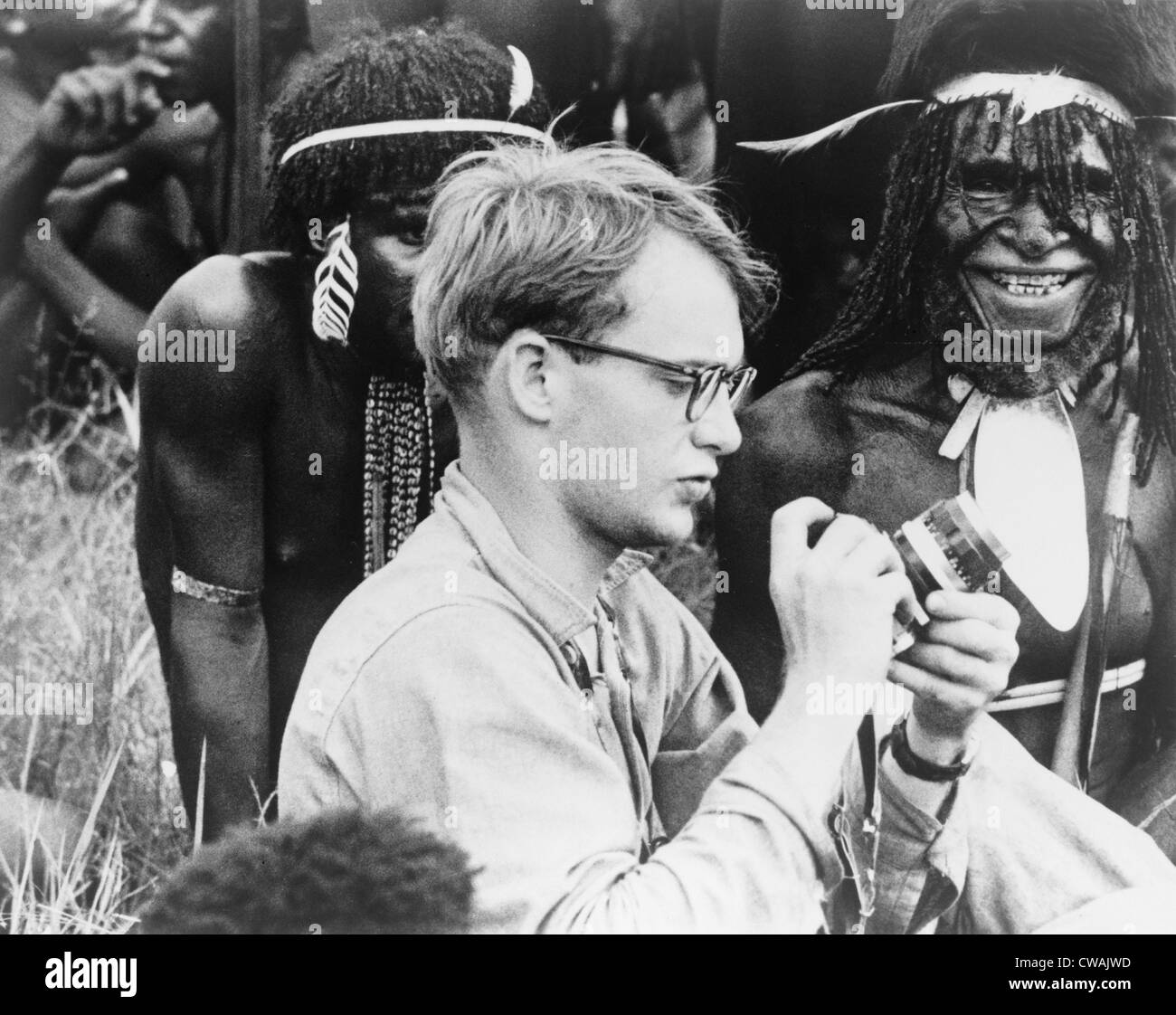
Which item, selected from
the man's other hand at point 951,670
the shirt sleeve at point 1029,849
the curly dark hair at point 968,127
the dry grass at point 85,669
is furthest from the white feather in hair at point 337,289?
the shirt sleeve at point 1029,849

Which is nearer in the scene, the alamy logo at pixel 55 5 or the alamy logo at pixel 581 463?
the alamy logo at pixel 581 463

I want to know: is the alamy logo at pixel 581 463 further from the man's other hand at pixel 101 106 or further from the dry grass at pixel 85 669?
the man's other hand at pixel 101 106

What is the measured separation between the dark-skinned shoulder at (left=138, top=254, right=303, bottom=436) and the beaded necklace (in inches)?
10.3

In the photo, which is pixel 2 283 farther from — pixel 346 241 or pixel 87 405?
pixel 346 241

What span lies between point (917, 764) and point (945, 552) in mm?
518

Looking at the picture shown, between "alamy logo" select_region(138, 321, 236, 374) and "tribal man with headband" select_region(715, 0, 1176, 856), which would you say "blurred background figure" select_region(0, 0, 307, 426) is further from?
"tribal man with headband" select_region(715, 0, 1176, 856)

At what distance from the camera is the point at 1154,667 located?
3.90 metres

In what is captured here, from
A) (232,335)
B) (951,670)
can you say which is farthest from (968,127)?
(232,335)

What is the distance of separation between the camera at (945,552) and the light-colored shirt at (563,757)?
45cm

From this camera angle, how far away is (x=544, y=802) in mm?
3291

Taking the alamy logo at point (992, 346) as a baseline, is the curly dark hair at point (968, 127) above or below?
above

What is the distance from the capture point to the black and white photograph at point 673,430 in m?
3.65
